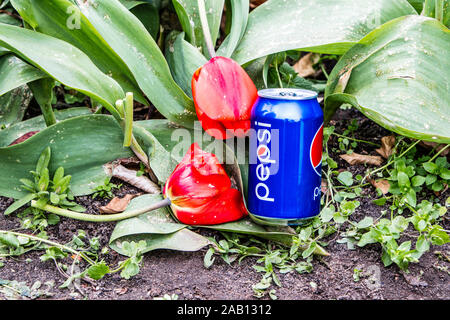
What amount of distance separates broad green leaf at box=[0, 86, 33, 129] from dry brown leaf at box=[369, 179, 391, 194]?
956 mm

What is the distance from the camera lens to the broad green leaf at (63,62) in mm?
1233

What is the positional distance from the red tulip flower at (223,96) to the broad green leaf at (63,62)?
20 centimetres

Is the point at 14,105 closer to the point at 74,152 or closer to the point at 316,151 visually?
the point at 74,152

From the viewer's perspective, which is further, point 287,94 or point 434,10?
point 434,10

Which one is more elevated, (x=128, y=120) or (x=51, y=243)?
(x=128, y=120)

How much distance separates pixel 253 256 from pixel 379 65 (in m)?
0.51

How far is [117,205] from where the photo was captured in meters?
1.35

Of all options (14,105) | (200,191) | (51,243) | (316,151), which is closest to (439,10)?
(316,151)

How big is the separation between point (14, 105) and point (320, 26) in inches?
33.8

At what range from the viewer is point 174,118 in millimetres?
1402

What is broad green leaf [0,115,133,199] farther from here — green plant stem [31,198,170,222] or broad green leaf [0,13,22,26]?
broad green leaf [0,13,22,26]

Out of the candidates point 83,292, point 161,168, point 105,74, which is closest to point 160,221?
point 161,168

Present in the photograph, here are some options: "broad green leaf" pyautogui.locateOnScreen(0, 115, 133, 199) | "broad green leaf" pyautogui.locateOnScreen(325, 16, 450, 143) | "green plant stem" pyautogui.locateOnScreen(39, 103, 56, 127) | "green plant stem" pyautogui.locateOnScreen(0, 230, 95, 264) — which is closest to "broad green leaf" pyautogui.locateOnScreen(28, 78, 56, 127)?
"green plant stem" pyautogui.locateOnScreen(39, 103, 56, 127)
